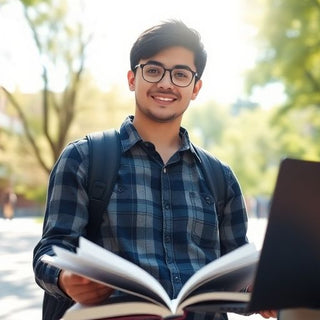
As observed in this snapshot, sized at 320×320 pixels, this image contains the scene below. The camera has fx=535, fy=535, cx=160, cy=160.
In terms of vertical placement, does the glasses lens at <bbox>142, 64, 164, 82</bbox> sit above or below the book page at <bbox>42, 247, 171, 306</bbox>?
above

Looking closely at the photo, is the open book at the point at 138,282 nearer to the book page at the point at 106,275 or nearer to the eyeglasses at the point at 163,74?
the book page at the point at 106,275

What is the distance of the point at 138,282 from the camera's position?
110 centimetres

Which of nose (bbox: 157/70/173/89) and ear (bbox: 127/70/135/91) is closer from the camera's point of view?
nose (bbox: 157/70/173/89)

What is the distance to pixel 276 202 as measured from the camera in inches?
37.2

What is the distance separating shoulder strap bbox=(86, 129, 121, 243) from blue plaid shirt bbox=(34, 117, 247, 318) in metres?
0.02

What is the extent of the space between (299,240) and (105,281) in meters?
0.41

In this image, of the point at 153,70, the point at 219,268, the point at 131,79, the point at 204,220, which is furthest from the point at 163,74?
the point at 219,268

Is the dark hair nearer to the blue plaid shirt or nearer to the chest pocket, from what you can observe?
the blue plaid shirt

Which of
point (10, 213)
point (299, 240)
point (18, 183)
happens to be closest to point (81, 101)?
point (10, 213)

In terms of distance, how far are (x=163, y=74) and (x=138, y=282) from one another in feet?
2.42

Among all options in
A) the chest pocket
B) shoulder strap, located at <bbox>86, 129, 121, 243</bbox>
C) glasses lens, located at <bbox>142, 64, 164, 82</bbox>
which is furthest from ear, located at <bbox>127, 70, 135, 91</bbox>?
the chest pocket

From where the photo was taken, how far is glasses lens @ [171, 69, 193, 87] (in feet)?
5.36

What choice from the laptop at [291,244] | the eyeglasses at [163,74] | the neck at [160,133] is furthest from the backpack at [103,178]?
the laptop at [291,244]

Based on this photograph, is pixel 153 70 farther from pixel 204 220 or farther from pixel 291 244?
pixel 291 244
